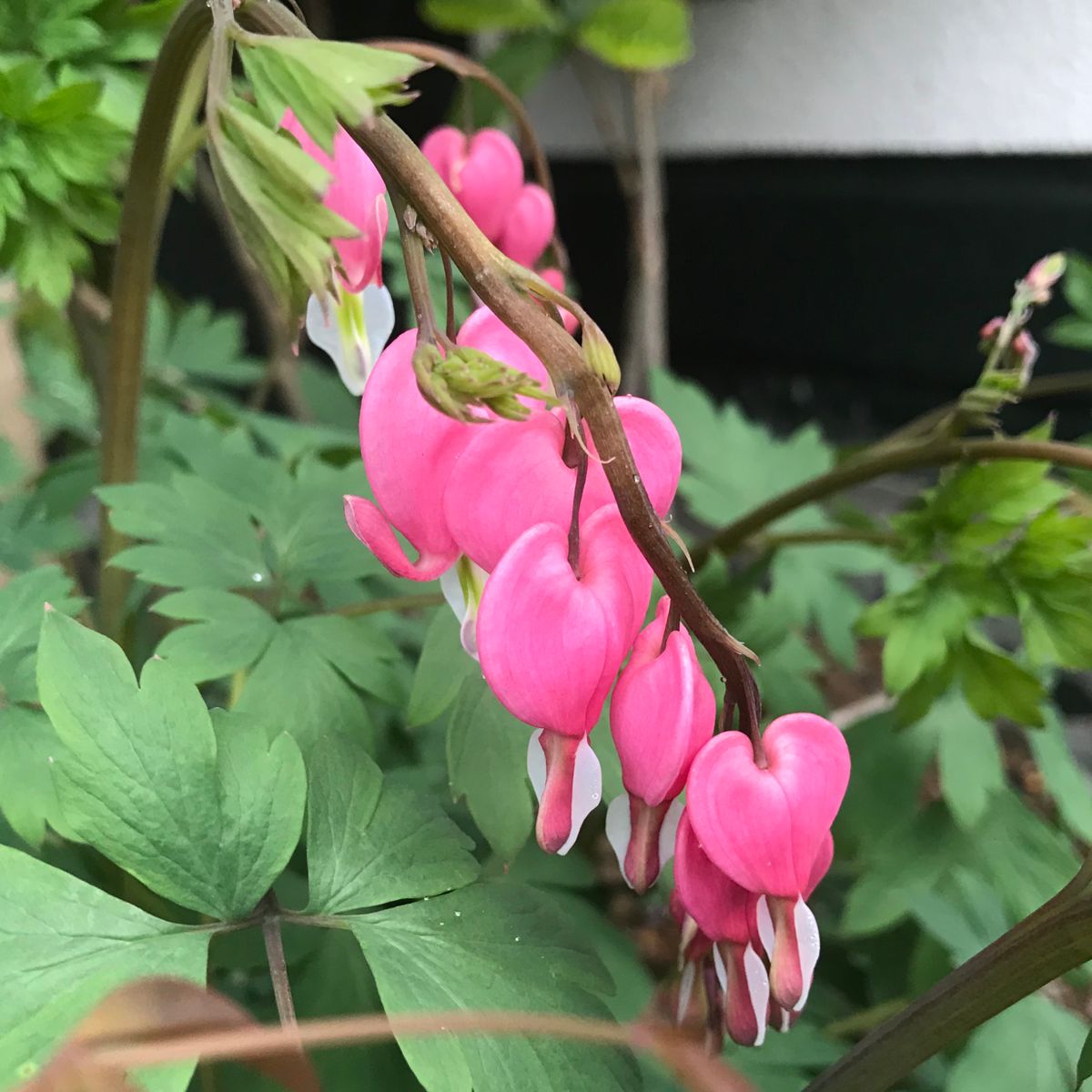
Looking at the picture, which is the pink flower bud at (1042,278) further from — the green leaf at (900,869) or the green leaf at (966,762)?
the green leaf at (900,869)

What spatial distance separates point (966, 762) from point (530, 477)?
26.8 inches

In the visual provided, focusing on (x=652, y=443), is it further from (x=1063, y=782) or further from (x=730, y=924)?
(x=1063, y=782)

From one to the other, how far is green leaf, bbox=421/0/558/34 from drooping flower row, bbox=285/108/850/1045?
1064 millimetres

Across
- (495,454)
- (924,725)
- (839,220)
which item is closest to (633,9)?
(839,220)

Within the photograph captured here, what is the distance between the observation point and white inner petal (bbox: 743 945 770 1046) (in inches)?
14.6

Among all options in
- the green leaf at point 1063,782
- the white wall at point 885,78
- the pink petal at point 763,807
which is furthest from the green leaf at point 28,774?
the white wall at point 885,78

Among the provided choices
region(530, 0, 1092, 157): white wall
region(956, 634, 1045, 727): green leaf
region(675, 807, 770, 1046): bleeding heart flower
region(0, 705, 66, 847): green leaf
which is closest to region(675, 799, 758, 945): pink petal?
region(675, 807, 770, 1046): bleeding heart flower

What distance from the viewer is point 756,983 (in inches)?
14.6

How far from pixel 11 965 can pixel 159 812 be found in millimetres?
79

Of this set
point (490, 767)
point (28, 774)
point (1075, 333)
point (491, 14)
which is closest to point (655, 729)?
point (490, 767)

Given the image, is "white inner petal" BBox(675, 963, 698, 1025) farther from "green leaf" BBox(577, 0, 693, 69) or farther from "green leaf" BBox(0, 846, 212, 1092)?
"green leaf" BBox(577, 0, 693, 69)

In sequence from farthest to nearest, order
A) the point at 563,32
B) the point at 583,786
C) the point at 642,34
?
1. the point at 563,32
2. the point at 642,34
3. the point at 583,786

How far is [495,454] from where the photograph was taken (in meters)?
0.35

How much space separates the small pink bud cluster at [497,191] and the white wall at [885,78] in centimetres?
101
